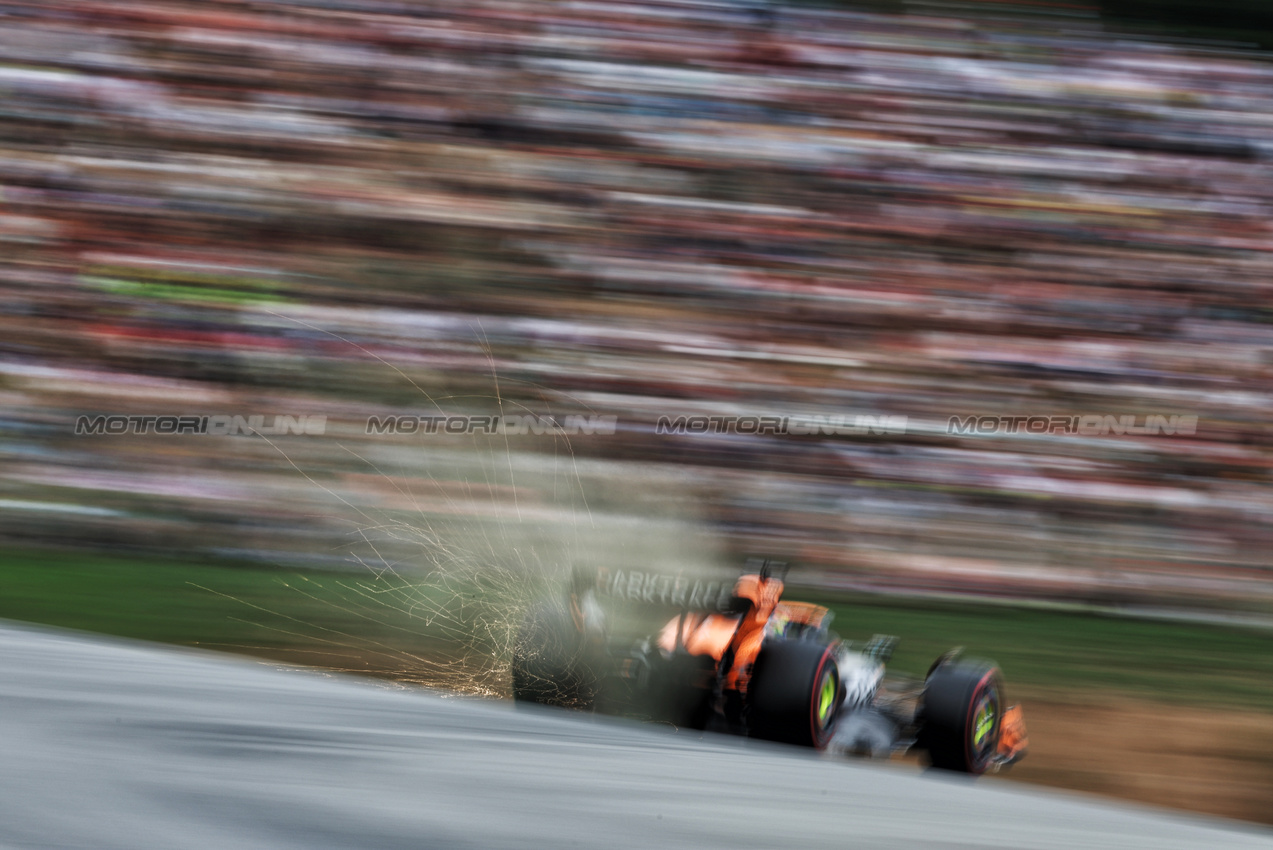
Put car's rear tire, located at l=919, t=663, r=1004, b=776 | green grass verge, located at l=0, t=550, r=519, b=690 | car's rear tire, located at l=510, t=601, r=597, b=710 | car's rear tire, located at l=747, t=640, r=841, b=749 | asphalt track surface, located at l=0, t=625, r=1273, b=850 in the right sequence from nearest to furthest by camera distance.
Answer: asphalt track surface, located at l=0, t=625, r=1273, b=850 → car's rear tire, located at l=747, t=640, r=841, b=749 → car's rear tire, located at l=510, t=601, r=597, b=710 → car's rear tire, located at l=919, t=663, r=1004, b=776 → green grass verge, located at l=0, t=550, r=519, b=690

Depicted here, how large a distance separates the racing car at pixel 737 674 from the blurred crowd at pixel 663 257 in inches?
59.7

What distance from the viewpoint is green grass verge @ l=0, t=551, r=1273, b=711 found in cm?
259

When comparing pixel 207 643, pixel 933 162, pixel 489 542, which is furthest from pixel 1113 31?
pixel 207 643

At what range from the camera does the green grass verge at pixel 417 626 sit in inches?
102

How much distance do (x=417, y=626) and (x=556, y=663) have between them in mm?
1074

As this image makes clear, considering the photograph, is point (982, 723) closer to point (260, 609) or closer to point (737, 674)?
point (737, 674)

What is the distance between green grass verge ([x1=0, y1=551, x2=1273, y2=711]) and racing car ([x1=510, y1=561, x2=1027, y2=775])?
1.69 ft

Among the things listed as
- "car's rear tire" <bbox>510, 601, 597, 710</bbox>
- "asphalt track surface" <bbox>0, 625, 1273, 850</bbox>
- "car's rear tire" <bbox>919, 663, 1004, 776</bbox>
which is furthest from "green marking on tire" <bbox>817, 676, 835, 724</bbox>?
"asphalt track surface" <bbox>0, 625, 1273, 850</bbox>

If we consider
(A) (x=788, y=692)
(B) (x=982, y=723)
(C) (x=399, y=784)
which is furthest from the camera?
(B) (x=982, y=723)

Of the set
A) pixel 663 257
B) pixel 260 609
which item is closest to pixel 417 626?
pixel 260 609

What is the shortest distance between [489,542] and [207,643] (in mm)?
693

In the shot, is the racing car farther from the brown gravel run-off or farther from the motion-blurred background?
the motion-blurred background

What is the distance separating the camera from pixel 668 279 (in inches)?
142

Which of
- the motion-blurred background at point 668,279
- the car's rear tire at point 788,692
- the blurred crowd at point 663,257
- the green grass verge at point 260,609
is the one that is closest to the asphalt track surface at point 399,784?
the car's rear tire at point 788,692
